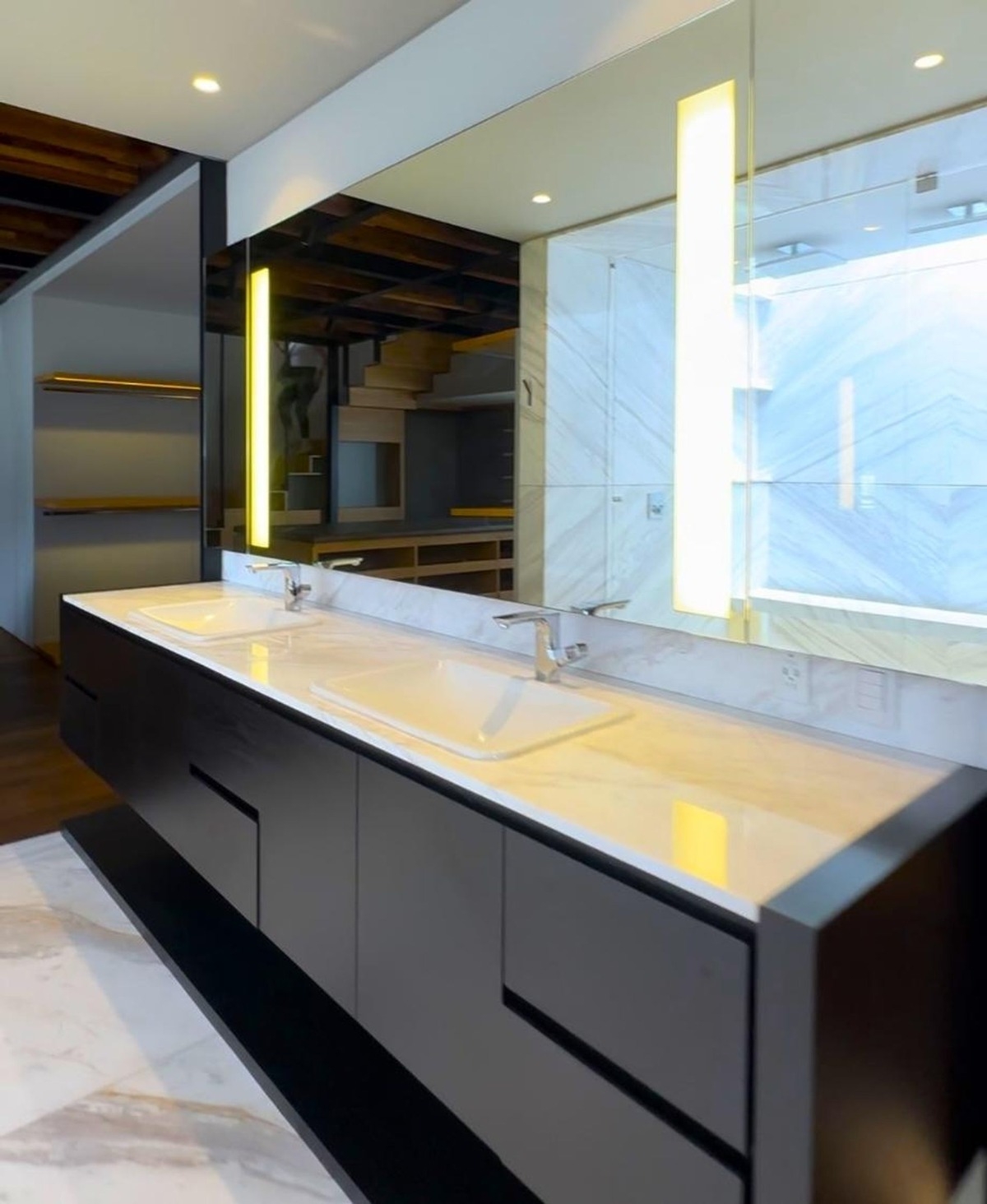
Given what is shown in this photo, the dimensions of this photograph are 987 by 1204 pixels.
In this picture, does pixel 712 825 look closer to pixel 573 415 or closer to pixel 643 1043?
pixel 643 1043

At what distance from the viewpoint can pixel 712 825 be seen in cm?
107

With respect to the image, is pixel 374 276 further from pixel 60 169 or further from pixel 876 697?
pixel 60 169

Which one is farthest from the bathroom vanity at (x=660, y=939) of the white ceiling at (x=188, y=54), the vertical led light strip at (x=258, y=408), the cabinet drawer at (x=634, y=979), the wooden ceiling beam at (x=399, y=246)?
the white ceiling at (x=188, y=54)

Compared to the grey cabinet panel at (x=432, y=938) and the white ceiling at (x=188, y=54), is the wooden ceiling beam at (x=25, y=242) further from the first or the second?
the grey cabinet panel at (x=432, y=938)

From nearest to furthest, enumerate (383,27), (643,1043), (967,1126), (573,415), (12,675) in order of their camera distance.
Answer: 1. (643,1043)
2. (967,1126)
3. (573,415)
4. (383,27)
5. (12,675)

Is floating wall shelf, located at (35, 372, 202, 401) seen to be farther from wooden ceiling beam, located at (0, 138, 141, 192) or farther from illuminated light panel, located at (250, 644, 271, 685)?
illuminated light panel, located at (250, 644, 271, 685)

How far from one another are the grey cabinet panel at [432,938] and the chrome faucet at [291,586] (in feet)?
4.35

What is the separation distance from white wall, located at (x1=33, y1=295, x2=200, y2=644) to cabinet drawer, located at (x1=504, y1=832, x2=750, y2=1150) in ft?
18.4

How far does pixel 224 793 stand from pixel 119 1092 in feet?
2.10

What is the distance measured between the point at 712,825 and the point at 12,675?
539 centimetres

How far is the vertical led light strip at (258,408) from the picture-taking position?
2920 millimetres

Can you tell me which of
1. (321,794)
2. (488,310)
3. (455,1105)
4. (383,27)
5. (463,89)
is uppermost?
(383,27)

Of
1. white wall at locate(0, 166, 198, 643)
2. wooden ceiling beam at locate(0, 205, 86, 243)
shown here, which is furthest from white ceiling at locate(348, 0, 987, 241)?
white wall at locate(0, 166, 198, 643)

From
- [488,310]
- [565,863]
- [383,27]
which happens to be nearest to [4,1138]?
[565,863]
